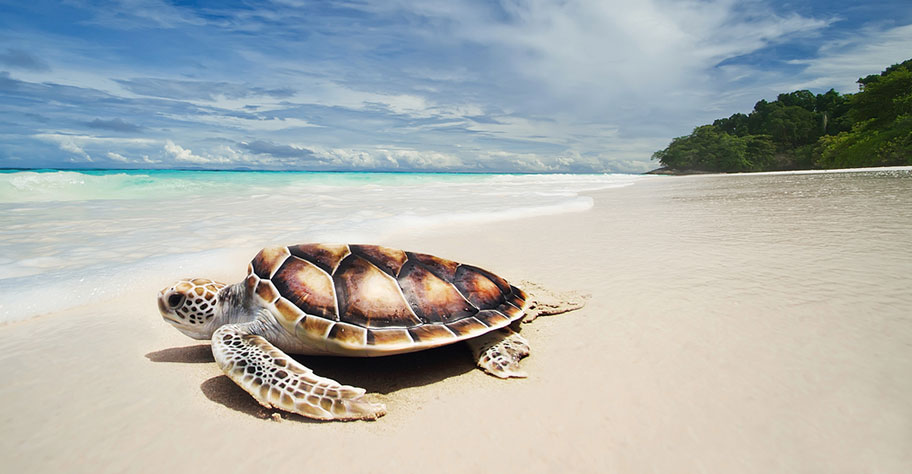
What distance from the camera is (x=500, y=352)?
2.13 meters

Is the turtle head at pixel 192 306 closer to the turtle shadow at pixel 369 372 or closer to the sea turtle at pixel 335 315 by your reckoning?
the sea turtle at pixel 335 315

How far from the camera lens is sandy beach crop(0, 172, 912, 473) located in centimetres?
141

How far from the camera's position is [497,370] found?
2047mm

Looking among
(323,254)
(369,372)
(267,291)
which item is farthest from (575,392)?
(267,291)

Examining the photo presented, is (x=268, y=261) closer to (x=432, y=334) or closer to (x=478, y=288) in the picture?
(x=432, y=334)

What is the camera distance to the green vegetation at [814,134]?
33.4 m

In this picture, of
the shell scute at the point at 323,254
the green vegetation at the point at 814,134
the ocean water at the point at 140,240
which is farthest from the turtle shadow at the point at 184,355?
the green vegetation at the point at 814,134

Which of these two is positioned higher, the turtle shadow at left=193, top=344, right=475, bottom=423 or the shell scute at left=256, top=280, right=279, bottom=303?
the shell scute at left=256, top=280, right=279, bottom=303

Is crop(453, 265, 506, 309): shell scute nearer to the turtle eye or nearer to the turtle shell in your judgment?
the turtle shell

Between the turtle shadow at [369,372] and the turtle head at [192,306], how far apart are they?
0.17 m

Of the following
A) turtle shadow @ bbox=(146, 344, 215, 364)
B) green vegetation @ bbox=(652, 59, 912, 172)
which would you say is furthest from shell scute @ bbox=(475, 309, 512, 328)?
green vegetation @ bbox=(652, 59, 912, 172)

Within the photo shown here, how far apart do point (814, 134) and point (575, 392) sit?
8011cm

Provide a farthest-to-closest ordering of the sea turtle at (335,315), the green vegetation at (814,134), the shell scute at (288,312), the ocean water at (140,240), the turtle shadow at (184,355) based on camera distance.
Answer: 1. the green vegetation at (814,134)
2. the ocean water at (140,240)
3. the turtle shadow at (184,355)
4. the shell scute at (288,312)
5. the sea turtle at (335,315)

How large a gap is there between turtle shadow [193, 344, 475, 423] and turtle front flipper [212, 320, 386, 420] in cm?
7
